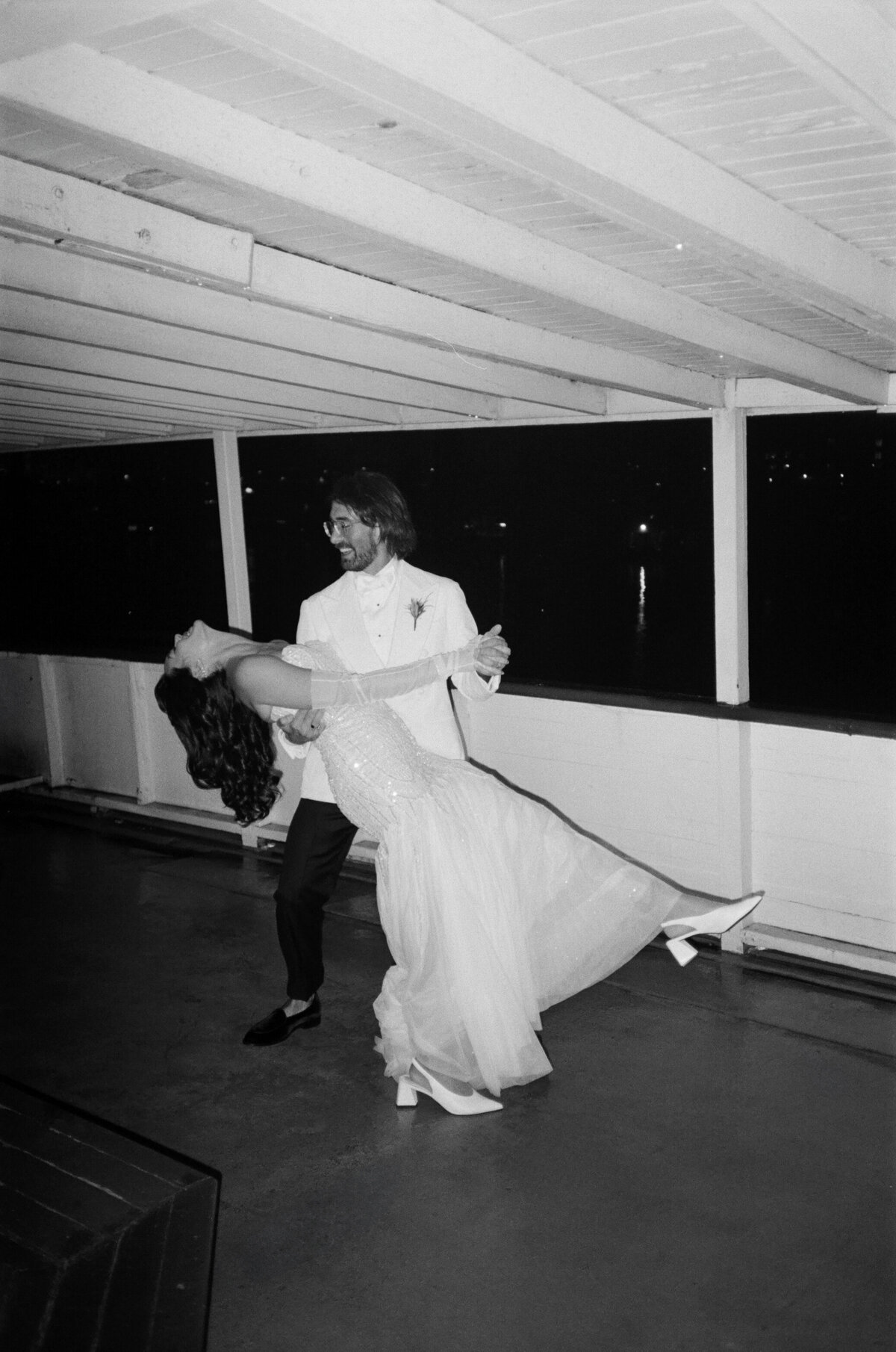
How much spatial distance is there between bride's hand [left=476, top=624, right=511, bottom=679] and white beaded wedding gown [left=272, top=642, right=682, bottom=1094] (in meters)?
0.41

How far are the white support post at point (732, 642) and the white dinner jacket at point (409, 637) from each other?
1390 millimetres

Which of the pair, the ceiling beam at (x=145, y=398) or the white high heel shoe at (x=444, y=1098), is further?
the ceiling beam at (x=145, y=398)

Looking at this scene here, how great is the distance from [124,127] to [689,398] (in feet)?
10.0

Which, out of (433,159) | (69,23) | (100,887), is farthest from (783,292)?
(100,887)

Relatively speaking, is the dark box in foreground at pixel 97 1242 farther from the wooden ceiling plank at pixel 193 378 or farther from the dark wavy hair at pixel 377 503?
the wooden ceiling plank at pixel 193 378

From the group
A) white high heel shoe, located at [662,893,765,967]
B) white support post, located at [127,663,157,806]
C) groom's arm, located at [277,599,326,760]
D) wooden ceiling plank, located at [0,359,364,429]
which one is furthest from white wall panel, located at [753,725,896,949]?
white support post, located at [127,663,157,806]

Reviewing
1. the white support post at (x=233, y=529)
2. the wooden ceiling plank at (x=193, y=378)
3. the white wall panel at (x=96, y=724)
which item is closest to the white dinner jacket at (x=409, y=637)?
the wooden ceiling plank at (x=193, y=378)

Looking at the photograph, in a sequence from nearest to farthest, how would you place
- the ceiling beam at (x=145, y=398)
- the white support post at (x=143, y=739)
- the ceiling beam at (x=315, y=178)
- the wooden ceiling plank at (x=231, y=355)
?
the ceiling beam at (x=315, y=178) < the wooden ceiling plank at (x=231, y=355) < the ceiling beam at (x=145, y=398) < the white support post at (x=143, y=739)

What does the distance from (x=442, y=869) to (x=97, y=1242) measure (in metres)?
1.52

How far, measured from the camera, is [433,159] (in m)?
2.19

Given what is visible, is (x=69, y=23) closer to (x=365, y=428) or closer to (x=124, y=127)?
(x=124, y=127)

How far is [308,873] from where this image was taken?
3.84 meters

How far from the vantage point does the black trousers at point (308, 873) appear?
3.84 m

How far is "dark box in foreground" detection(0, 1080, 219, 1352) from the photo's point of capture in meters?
2.11
